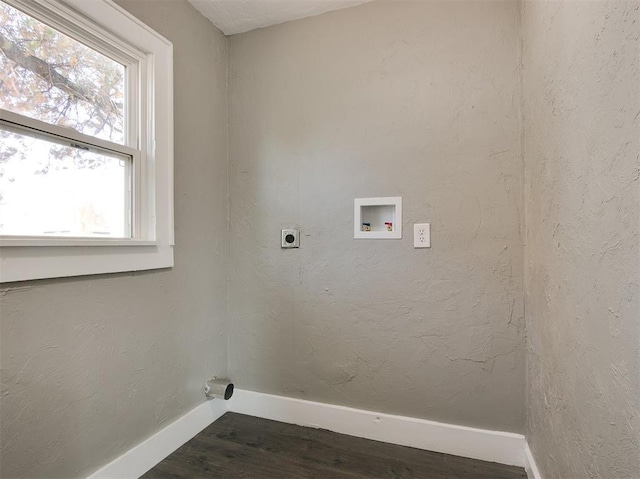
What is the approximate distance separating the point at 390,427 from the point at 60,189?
189 cm

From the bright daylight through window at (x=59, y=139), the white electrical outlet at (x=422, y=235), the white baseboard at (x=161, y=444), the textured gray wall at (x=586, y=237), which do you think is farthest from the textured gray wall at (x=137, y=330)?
the textured gray wall at (x=586, y=237)

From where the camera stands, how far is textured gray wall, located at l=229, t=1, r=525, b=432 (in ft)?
4.96

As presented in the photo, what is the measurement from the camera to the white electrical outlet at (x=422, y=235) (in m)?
1.59

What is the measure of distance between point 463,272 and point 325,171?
3.03 feet

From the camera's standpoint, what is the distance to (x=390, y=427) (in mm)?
1632

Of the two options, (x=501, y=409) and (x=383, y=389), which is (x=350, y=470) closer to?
(x=383, y=389)

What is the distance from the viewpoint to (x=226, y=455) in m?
1.52

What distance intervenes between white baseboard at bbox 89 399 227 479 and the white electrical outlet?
152cm

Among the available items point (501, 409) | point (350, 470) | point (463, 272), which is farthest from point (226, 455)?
point (463, 272)

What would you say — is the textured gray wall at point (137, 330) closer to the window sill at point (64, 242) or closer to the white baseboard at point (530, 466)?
the window sill at point (64, 242)

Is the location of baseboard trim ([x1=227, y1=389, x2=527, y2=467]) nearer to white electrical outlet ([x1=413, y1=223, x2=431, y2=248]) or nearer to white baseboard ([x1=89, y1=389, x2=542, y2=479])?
white baseboard ([x1=89, y1=389, x2=542, y2=479])

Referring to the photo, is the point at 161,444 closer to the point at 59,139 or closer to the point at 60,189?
the point at 60,189

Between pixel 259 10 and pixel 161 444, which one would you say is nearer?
pixel 161 444

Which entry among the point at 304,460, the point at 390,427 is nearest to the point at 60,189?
the point at 304,460
